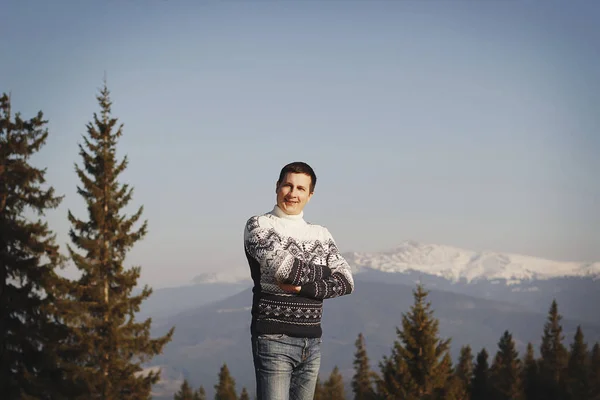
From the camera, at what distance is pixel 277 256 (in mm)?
5988

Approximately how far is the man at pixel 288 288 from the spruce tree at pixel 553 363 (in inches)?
2731

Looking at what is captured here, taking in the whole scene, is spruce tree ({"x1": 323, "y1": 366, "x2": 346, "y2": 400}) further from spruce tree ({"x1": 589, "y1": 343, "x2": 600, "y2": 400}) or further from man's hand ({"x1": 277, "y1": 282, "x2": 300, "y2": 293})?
man's hand ({"x1": 277, "y1": 282, "x2": 300, "y2": 293})

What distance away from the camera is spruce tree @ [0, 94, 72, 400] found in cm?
2161

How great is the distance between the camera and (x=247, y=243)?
20.3 feet

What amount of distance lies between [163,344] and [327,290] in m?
23.9

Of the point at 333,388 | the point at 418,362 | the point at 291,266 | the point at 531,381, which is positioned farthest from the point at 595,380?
the point at 291,266

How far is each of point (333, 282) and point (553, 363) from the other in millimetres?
82807

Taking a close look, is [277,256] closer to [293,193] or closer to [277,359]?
[293,193]

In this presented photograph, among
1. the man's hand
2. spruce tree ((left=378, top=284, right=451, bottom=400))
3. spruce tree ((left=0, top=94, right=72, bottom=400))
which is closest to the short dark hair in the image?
the man's hand

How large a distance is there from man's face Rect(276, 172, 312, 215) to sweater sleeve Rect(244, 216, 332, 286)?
0.77 ft

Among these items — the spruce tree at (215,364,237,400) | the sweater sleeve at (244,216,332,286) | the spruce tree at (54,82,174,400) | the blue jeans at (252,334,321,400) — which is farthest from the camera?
the spruce tree at (215,364,237,400)

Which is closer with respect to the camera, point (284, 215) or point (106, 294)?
point (284, 215)

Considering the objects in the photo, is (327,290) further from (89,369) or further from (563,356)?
(563,356)

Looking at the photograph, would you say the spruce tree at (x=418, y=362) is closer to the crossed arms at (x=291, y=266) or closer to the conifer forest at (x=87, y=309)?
the conifer forest at (x=87, y=309)
